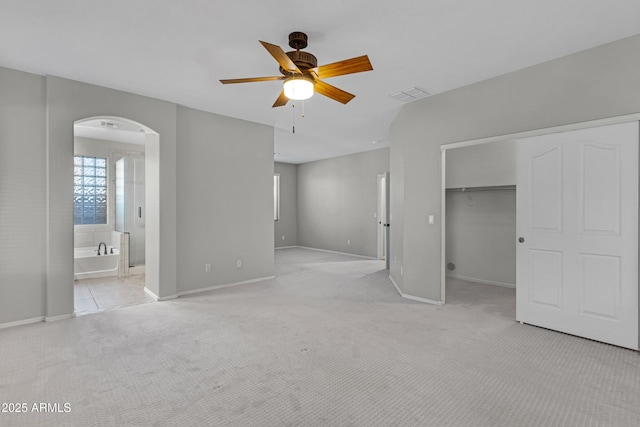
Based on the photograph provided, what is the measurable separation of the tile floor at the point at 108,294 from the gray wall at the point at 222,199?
2.28 ft

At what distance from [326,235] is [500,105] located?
6.29 meters

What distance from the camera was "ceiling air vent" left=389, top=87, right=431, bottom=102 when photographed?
394cm

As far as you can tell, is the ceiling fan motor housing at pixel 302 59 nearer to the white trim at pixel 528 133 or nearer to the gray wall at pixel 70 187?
the white trim at pixel 528 133

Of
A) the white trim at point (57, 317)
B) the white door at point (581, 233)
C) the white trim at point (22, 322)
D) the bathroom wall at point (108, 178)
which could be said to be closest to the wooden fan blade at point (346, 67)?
the white door at point (581, 233)

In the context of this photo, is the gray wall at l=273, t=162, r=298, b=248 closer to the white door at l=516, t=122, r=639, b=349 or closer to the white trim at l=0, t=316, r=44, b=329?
the white trim at l=0, t=316, r=44, b=329

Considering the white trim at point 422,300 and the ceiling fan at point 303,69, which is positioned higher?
the ceiling fan at point 303,69

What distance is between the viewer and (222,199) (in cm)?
503

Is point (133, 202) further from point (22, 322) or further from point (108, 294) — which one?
point (22, 322)

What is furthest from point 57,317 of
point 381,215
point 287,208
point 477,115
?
point 287,208

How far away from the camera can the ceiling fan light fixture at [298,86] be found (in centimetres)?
259

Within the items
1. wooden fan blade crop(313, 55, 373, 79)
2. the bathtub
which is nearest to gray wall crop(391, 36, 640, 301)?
wooden fan blade crop(313, 55, 373, 79)

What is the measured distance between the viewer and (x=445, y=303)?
4172 millimetres

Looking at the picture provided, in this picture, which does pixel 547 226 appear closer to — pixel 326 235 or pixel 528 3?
pixel 528 3

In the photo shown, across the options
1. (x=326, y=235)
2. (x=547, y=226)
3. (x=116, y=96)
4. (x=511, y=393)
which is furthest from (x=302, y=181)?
(x=511, y=393)
